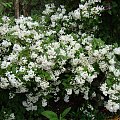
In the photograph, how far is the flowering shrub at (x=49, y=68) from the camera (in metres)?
3.89

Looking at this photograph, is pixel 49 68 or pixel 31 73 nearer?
pixel 31 73

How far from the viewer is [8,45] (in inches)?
164

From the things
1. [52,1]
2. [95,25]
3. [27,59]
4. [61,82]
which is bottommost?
[61,82]

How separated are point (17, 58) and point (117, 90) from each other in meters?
1.21

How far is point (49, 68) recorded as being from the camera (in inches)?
155

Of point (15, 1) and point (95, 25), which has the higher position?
point (15, 1)

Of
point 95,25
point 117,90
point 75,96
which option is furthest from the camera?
point 95,25

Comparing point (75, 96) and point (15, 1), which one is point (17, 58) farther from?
point (15, 1)

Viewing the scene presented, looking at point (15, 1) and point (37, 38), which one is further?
point (15, 1)

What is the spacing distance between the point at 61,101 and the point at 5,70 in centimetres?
107

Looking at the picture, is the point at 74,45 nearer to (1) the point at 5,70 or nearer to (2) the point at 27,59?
(2) the point at 27,59

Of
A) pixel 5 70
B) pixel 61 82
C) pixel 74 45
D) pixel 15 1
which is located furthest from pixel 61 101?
pixel 15 1

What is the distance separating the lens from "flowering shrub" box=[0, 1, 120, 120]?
3891mm

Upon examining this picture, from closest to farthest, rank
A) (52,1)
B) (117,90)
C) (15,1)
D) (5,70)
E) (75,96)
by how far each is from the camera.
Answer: (5,70)
(117,90)
(75,96)
(52,1)
(15,1)
